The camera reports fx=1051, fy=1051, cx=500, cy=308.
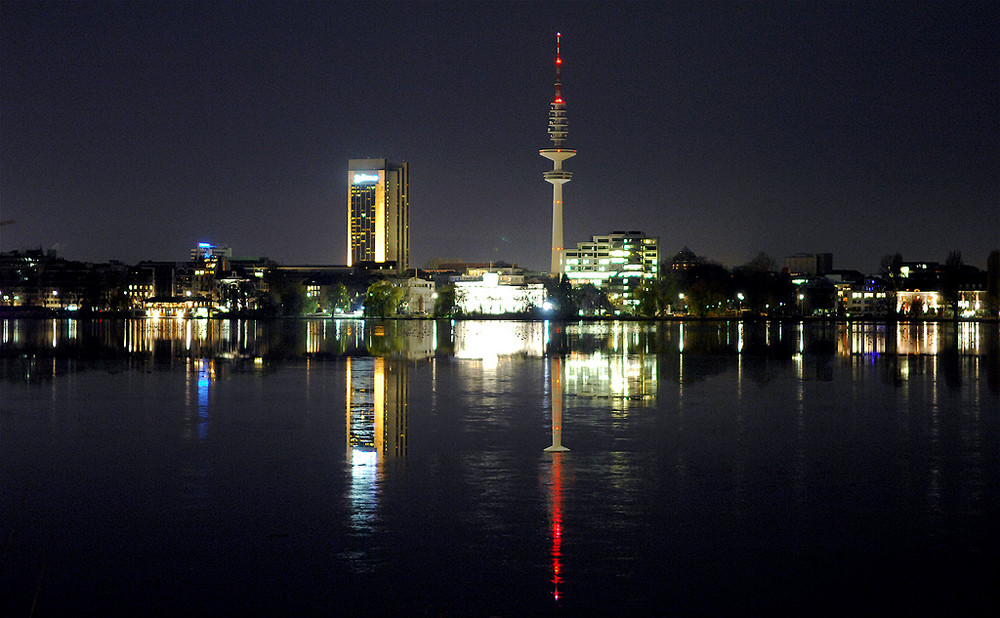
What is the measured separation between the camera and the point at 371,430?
16.8 m

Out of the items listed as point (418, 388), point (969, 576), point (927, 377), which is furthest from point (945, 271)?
point (969, 576)

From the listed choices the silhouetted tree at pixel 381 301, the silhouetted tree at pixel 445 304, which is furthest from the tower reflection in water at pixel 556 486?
the silhouetted tree at pixel 445 304

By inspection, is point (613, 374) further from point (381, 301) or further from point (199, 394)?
point (381, 301)

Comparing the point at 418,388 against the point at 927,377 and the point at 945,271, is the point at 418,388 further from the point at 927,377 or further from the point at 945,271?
the point at 945,271

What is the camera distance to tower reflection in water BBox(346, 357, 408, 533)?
445 inches

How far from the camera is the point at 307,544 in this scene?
9.55 m

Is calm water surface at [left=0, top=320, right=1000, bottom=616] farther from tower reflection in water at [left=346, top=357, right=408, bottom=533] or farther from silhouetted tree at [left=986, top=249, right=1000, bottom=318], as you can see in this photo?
silhouetted tree at [left=986, top=249, right=1000, bottom=318]

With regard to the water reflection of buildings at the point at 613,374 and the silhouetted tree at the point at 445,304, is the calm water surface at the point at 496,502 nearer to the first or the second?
the water reflection of buildings at the point at 613,374

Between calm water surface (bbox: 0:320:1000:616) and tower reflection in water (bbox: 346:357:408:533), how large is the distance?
0.24 feet

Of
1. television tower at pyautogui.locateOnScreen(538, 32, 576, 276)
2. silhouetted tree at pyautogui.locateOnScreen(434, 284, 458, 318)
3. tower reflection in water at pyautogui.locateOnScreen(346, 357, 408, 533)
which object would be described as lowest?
tower reflection in water at pyautogui.locateOnScreen(346, 357, 408, 533)

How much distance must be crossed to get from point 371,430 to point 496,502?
589 cm

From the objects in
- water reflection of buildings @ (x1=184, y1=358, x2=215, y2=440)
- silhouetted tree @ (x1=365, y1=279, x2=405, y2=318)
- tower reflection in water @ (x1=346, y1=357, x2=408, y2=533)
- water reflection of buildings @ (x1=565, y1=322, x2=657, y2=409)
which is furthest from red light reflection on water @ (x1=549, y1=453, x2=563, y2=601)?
silhouetted tree @ (x1=365, y1=279, x2=405, y2=318)

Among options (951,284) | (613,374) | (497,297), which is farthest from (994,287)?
(613,374)

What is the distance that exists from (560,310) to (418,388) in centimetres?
11111
